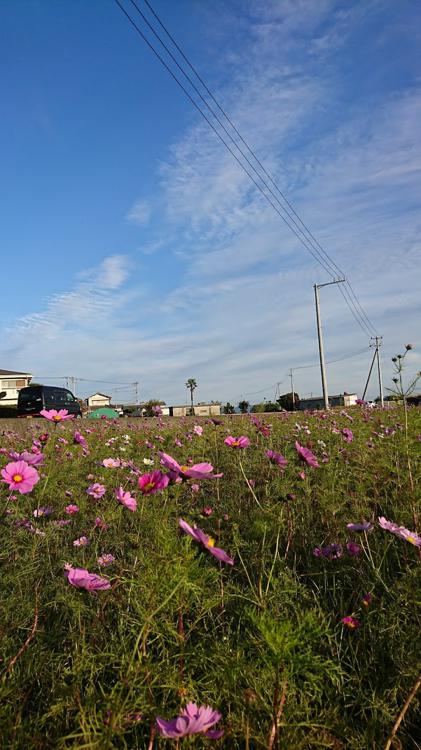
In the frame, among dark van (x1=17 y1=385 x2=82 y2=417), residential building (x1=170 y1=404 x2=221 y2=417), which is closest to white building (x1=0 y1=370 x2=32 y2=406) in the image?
residential building (x1=170 y1=404 x2=221 y2=417)

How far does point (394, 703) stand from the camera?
102 cm

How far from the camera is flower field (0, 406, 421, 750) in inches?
32.7

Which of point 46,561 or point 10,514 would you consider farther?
point 10,514

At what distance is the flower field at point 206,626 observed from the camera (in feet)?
2.72

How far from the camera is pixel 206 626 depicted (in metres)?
1.21

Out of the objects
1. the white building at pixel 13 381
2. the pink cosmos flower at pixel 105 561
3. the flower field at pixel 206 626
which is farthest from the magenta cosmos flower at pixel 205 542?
the white building at pixel 13 381

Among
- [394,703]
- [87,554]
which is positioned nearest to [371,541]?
[394,703]

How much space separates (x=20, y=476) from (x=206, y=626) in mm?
718

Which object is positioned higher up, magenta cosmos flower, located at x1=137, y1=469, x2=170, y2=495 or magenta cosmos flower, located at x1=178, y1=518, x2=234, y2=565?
magenta cosmos flower, located at x1=137, y1=469, x2=170, y2=495

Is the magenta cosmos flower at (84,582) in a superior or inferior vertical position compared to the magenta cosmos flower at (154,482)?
inferior

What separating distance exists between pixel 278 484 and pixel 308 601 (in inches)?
35.2

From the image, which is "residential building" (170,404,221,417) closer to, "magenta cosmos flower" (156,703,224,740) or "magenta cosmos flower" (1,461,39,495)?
"magenta cosmos flower" (1,461,39,495)

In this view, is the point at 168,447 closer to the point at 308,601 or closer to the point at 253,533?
the point at 253,533

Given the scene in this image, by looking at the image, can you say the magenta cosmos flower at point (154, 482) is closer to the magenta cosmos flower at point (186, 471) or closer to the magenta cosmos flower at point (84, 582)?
the magenta cosmos flower at point (186, 471)
